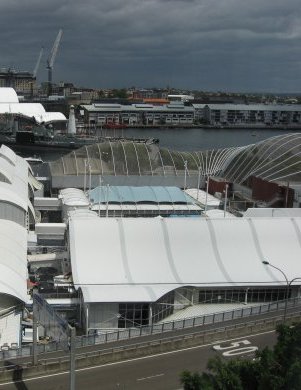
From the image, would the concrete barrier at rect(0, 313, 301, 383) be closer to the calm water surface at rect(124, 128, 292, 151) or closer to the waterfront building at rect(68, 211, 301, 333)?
the waterfront building at rect(68, 211, 301, 333)

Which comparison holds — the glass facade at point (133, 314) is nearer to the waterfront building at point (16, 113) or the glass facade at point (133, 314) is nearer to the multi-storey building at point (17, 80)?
the waterfront building at point (16, 113)

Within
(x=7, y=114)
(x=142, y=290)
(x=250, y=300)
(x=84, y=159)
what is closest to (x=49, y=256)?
(x=142, y=290)

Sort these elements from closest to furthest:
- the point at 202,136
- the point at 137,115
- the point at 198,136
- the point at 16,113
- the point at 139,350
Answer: the point at 139,350, the point at 16,113, the point at 198,136, the point at 202,136, the point at 137,115

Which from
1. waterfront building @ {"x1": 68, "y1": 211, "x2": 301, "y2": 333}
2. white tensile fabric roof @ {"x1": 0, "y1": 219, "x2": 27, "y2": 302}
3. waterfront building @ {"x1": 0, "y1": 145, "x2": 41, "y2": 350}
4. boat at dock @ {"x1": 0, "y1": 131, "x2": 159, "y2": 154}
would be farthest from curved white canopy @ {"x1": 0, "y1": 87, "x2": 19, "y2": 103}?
waterfront building @ {"x1": 68, "y1": 211, "x2": 301, "y2": 333}

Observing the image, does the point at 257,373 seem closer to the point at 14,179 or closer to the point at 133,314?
the point at 133,314

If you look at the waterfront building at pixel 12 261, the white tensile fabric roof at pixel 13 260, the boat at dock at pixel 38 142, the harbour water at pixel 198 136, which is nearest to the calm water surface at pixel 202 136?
the harbour water at pixel 198 136

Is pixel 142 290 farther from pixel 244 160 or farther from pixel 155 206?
pixel 244 160

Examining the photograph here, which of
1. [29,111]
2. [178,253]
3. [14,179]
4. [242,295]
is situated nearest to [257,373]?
[242,295]
